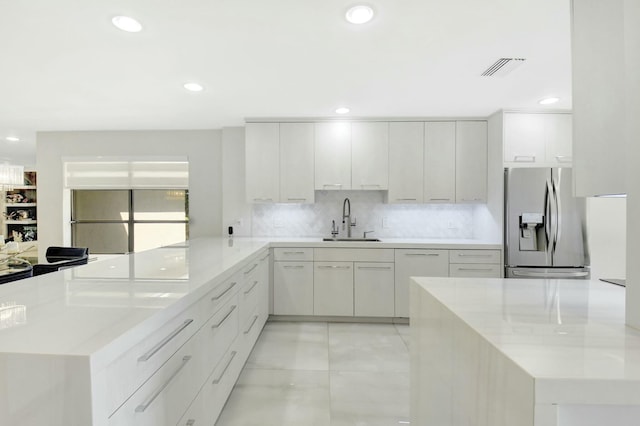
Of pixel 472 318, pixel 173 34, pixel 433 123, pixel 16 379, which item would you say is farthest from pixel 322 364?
pixel 433 123

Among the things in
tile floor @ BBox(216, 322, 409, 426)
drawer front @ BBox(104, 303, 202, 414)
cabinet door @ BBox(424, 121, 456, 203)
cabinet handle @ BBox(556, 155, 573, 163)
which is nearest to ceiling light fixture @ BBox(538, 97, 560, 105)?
cabinet handle @ BBox(556, 155, 573, 163)

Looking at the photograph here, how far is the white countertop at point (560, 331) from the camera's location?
24.4 inches

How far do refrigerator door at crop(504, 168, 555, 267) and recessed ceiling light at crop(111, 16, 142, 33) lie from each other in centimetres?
343

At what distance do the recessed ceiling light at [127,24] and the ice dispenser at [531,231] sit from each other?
3.62 metres

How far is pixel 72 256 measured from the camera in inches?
148

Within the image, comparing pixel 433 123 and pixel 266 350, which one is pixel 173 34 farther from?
pixel 433 123

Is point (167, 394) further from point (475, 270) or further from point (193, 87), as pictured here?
point (475, 270)

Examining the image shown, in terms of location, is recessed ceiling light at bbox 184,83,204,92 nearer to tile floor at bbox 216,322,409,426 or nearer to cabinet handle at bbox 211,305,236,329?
cabinet handle at bbox 211,305,236,329

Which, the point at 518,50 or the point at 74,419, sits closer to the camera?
the point at 74,419

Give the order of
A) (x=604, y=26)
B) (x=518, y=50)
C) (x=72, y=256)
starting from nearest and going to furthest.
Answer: (x=604, y=26) < (x=518, y=50) < (x=72, y=256)

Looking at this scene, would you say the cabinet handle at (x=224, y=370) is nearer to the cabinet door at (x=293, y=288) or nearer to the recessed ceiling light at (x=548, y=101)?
Result: the cabinet door at (x=293, y=288)

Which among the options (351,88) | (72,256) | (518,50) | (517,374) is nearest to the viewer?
(517,374)

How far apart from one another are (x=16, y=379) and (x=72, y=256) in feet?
12.0

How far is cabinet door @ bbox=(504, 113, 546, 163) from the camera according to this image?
11.5 ft
